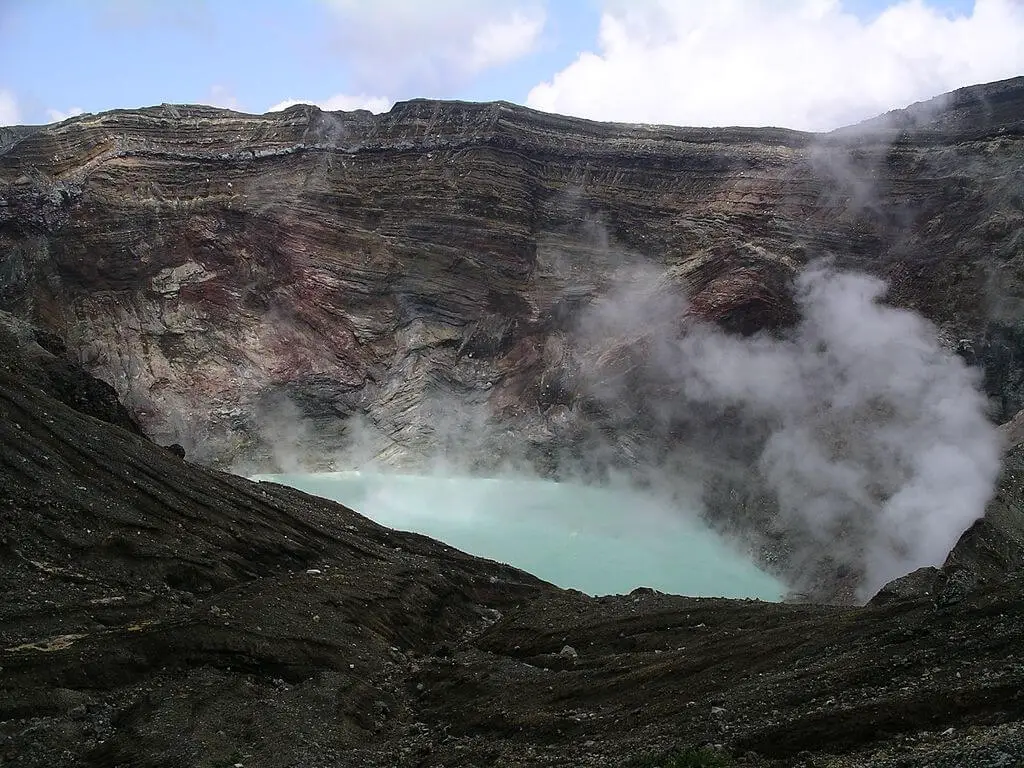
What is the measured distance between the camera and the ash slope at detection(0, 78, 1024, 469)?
40.8 metres

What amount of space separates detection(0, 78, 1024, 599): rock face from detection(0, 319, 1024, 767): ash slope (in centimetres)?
1759

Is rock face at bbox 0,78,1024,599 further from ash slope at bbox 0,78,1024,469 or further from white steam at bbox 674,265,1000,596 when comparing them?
white steam at bbox 674,265,1000,596

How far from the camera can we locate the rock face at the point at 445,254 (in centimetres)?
3994

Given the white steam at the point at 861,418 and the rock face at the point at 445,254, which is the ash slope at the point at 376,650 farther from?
the rock face at the point at 445,254

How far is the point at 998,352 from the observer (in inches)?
1330

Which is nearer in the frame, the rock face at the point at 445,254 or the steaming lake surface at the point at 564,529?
the steaming lake surface at the point at 564,529

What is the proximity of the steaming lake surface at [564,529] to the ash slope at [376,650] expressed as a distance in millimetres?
6041

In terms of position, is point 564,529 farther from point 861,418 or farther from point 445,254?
point 445,254

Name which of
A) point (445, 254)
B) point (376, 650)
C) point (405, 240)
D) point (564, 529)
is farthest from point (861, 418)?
point (405, 240)

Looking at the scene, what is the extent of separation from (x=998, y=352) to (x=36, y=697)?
32.7 m

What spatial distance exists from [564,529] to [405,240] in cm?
1851

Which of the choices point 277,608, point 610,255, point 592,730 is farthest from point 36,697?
point 610,255

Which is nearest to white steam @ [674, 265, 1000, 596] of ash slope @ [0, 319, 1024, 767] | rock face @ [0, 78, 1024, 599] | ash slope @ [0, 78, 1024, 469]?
rock face @ [0, 78, 1024, 599]

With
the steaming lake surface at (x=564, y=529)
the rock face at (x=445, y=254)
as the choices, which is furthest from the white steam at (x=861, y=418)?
the steaming lake surface at (x=564, y=529)
